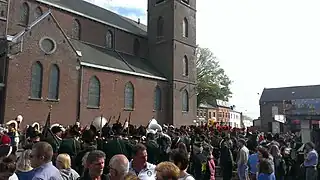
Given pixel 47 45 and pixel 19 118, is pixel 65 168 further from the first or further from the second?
pixel 47 45

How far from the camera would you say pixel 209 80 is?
1871 inches

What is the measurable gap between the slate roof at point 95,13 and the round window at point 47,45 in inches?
217

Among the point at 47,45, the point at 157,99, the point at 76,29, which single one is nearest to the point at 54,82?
the point at 47,45

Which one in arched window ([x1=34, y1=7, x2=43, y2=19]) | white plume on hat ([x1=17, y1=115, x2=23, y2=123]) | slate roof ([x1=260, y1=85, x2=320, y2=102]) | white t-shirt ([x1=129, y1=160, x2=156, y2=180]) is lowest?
white t-shirt ([x1=129, y1=160, x2=156, y2=180])

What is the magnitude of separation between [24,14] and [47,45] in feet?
16.1

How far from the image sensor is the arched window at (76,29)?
29436mm

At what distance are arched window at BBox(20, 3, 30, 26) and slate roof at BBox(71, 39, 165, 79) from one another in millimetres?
4163

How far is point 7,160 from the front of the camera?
334 centimetres

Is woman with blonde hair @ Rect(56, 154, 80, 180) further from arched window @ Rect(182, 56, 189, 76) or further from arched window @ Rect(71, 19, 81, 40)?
arched window @ Rect(182, 56, 189, 76)

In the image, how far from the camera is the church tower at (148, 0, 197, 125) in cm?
3350

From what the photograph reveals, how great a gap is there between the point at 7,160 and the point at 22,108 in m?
19.2

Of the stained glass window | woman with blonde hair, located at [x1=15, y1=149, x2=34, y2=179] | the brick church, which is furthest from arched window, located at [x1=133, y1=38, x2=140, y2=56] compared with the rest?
woman with blonde hair, located at [x1=15, y1=149, x2=34, y2=179]

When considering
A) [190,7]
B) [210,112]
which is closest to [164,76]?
[190,7]

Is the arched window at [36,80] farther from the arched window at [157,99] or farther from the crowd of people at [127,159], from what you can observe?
the arched window at [157,99]
